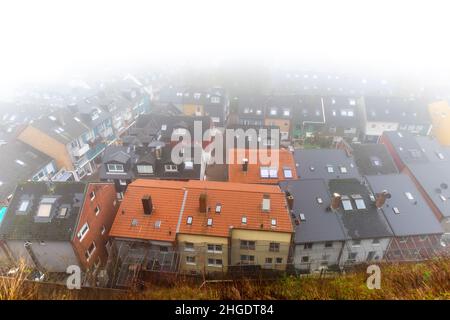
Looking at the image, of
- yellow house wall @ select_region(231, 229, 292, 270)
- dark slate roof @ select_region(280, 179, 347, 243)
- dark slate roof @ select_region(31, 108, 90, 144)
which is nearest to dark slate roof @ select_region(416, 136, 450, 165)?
dark slate roof @ select_region(280, 179, 347, 243)

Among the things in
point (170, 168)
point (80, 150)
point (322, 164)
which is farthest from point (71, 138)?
point (322, 164)

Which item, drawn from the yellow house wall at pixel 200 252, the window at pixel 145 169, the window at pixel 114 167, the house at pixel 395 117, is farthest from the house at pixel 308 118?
the yellow house wall at pixel 200 252

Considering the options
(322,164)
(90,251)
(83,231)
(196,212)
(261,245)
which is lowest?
(90,251)

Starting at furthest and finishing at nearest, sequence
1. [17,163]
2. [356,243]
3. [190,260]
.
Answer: [17,163] < [356,243] < [190,260]

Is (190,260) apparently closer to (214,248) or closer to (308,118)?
(214,248)

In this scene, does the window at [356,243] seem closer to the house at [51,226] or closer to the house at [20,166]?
the house at [51,226]
